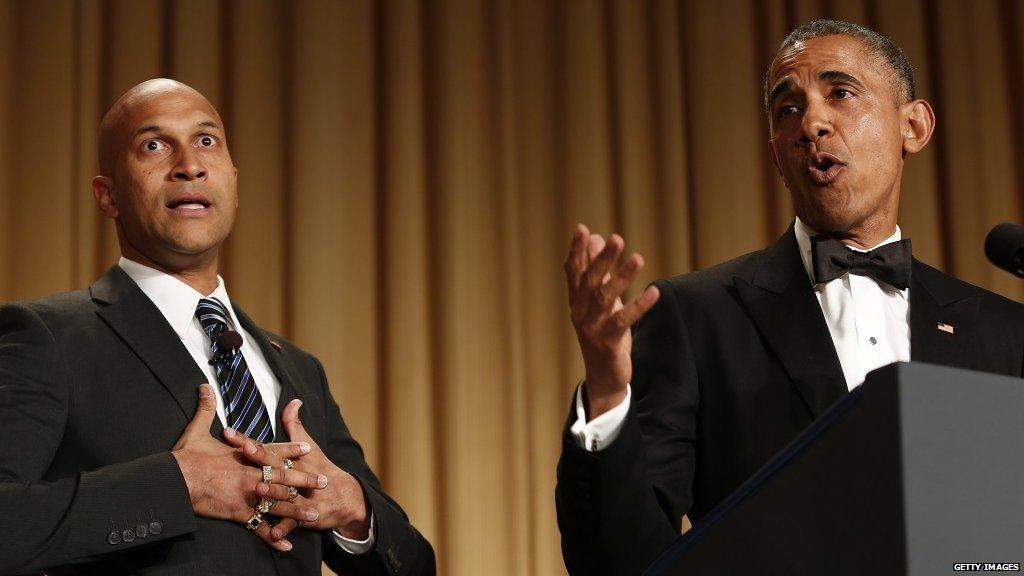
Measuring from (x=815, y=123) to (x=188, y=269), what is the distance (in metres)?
1.04

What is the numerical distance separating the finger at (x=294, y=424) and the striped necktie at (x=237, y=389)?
1.1 inches

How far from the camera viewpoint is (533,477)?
128 inches

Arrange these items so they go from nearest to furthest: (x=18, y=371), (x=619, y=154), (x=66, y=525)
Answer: (x=66, y=525) < (x=18, y=371) < (x=619, y=154)

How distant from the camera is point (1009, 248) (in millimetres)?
1278

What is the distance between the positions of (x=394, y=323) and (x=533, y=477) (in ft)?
1.85

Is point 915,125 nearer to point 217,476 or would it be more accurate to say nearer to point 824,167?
point 824,167

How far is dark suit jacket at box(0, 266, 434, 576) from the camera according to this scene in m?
1.56

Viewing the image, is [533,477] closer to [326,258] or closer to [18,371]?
[326,258]

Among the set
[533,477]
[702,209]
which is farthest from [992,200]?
[533,477]

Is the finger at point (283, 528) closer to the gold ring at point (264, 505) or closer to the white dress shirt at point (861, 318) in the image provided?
the gold ring at point (264, 505)

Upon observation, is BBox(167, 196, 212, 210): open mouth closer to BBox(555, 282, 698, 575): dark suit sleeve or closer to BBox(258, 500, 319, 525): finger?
BBox(258, 500, 319, 525): finger

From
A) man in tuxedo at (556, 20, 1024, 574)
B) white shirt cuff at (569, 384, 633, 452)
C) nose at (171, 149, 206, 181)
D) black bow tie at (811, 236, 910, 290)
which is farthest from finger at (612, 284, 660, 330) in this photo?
nose at (171, 149, 206, 181)

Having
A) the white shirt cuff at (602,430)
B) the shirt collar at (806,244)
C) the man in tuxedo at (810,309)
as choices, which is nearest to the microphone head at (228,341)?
the man in tuxedo at (810,309)

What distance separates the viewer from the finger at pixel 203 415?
171 centimetres
